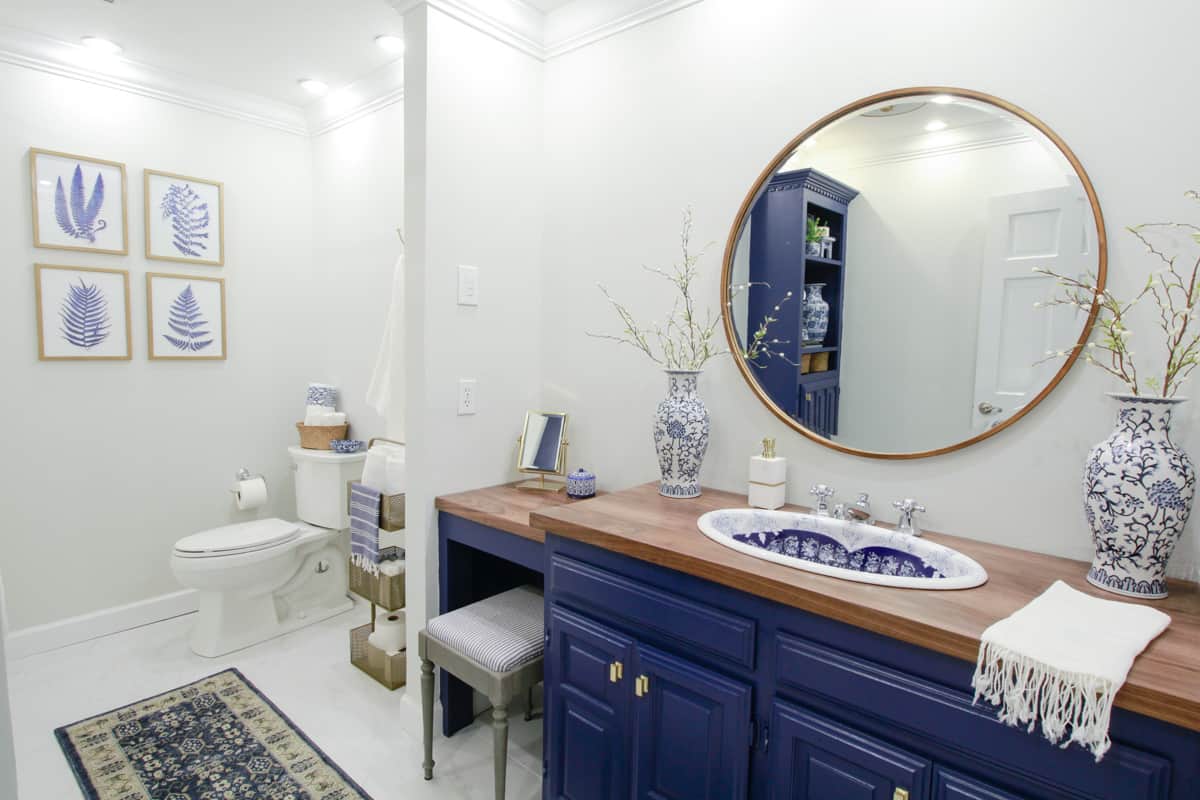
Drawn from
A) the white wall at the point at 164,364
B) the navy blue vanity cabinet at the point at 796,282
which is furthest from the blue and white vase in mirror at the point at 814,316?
the white wall at the point at 164,364

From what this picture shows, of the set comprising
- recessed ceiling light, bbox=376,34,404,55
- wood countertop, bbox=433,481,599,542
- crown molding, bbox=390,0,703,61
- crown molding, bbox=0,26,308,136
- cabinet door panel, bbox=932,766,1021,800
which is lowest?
cabinet door panel, bbox=932,766,1021,800

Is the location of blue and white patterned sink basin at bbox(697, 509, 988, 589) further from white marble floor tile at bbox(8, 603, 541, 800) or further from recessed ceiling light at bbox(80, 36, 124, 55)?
recessed ceiling light at bbox(80, 36, 124, 55)

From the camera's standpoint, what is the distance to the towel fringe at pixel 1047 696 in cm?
83

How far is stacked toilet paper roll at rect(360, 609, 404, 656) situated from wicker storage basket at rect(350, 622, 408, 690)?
2cm

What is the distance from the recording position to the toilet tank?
9.94 feet

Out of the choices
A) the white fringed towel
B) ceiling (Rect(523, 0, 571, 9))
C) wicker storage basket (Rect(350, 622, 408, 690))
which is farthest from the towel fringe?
ceiling (Rect(523, 0, 571, 9))

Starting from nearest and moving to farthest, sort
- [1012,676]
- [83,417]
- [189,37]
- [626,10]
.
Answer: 1. [1012,676]
2. [626,10]
3. [189,37]
4. [83,417]

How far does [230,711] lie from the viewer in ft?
7.49

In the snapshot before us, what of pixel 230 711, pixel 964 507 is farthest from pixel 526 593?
pixel 964 507

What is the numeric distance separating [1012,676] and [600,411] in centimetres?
151

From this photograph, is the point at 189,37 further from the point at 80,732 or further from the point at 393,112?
the point at 80,732

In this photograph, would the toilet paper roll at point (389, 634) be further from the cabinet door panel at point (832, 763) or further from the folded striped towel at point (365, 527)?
the cabinet door panel at point (832, 763)

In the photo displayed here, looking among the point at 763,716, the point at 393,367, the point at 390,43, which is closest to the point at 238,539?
the point at 393,367

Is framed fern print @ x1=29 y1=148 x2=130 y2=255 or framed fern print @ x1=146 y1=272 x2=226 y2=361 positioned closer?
framed fern print @ x1=29 y1=148 x2=130 y2=255
